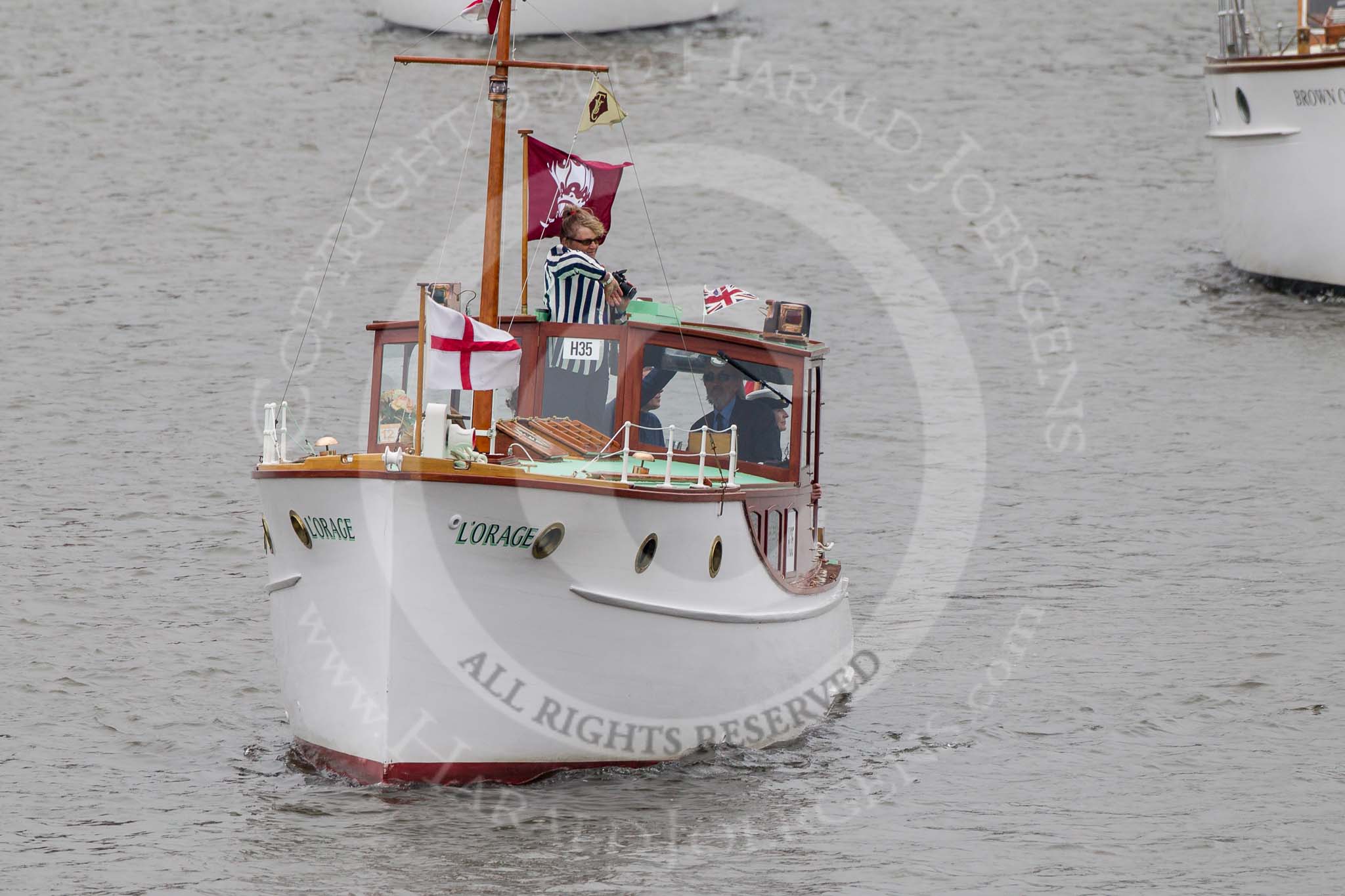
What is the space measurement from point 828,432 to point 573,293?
1243 cm

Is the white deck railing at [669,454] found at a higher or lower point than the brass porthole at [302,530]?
higher

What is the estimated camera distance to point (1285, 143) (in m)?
35.0

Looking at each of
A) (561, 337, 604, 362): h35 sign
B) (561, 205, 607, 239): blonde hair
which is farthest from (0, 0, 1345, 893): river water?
(561, 205, 607, 239): blonde hair

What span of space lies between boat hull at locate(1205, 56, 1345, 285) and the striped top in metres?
21.4

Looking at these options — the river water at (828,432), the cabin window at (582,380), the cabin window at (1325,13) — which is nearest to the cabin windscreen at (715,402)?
the cabin window at (582,380)

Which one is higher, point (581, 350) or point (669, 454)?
point (581, 350)

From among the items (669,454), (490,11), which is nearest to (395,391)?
(669,454)

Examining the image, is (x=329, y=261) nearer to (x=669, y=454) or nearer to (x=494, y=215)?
(x=494, y=215)

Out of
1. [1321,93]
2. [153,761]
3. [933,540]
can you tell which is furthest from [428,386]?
[1321,93]

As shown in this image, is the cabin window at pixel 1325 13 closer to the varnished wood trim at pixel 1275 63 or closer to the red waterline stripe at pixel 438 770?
the varnished wood trim at pixel 1275 63

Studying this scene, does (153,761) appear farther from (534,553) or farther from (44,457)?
(44,457)

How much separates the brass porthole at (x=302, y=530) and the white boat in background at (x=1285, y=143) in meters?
24.6

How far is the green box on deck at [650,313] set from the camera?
55.1 feet

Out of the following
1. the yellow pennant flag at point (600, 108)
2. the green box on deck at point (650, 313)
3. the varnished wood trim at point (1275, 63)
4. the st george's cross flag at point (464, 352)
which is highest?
the varnished wood trim at point (1275, 63)
